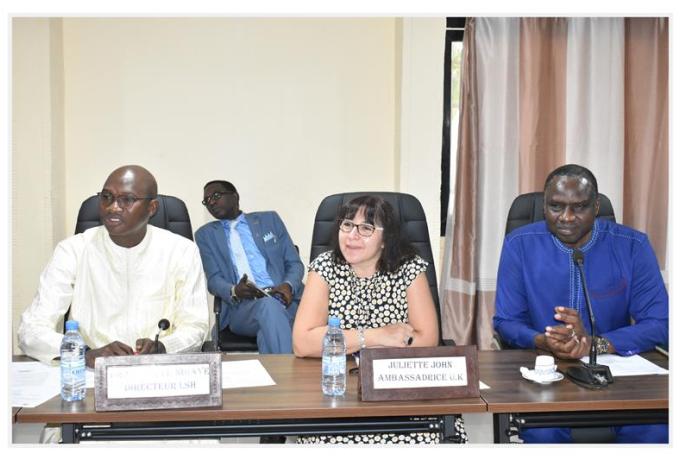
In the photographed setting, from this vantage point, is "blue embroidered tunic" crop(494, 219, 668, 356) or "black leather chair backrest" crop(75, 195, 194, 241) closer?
"blue embroidered tunic" crop(494, 219, 668, 356)

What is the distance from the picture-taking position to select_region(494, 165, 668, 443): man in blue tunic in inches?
104

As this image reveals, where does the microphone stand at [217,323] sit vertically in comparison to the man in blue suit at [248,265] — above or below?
below

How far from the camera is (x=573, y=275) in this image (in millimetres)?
2754

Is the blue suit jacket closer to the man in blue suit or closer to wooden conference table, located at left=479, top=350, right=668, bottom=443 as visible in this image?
the man in blue suit

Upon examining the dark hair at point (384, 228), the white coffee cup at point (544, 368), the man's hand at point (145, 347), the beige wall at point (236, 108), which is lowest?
the white coffee cup at point (544, 368)

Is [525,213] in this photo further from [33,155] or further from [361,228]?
[33,155]

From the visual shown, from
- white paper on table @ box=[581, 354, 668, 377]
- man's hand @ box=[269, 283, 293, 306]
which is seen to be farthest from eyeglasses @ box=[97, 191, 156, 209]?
white paper on table @ box=[581, 354, 668, 377]

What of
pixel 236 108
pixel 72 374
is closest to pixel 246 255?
pixel 236 108

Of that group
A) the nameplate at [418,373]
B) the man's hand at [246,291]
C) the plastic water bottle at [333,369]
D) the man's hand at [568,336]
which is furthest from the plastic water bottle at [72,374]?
the man's hand at [246,291]

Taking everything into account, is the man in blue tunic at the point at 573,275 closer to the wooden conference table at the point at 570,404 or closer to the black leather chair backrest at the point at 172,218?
the wooden conference table at the point at 570,404

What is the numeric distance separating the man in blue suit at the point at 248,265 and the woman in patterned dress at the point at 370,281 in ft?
3.35

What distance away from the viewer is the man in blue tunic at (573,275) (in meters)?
2.64

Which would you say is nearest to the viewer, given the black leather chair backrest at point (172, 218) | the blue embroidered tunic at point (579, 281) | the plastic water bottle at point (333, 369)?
the plastic water bottle at point (333, 369)

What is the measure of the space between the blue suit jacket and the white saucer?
195 cm
